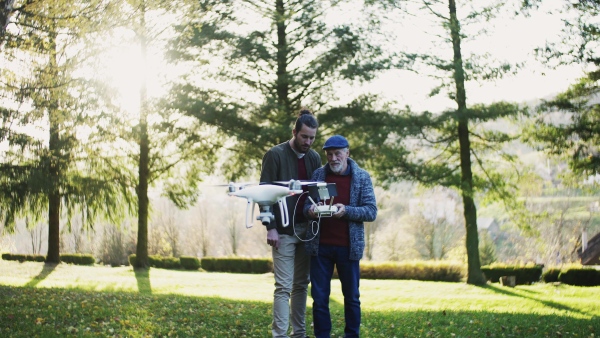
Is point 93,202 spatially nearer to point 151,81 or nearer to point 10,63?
point 151,81

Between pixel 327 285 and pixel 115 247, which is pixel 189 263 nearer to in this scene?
pixel 115 247

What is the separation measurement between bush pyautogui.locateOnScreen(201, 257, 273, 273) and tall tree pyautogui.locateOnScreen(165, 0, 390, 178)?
11665 millimetres

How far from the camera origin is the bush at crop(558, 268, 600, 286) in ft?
63.1

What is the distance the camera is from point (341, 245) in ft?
16.5

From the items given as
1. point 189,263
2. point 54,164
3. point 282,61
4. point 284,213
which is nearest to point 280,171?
point 284,213

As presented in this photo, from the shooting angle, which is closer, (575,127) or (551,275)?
(575,127)

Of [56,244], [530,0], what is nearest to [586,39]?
[530,0]

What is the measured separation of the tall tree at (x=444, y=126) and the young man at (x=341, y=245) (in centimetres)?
1107

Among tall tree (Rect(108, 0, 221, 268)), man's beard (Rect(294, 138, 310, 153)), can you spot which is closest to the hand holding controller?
man's beard (Rect(294, 138, 310, 153))

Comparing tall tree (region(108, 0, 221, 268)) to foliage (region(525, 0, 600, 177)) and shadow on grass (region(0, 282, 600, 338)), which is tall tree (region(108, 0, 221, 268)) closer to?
shadow on grass (region(0, 282, 600, 338))

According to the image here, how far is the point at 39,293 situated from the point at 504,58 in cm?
1218

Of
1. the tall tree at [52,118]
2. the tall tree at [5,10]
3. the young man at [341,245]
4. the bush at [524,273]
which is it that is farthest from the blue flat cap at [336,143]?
the bush at [524,273]

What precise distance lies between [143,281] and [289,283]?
13.9 metres

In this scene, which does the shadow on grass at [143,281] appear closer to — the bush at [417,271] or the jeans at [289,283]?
the jeans at [289,283]
